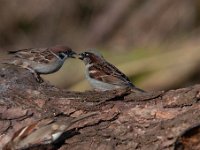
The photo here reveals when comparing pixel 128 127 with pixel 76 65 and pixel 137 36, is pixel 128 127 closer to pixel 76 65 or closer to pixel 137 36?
pixel 76 65

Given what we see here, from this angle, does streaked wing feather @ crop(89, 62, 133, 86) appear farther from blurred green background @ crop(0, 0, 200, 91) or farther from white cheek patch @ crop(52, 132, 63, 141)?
white cheek patch @ crop(52, 132, 63, 141)

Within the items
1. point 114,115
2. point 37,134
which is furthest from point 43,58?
point 37,134

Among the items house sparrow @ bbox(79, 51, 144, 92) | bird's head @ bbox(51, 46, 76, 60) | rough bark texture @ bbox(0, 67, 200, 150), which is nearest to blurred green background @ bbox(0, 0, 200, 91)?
bird's head @ bbox(51, 46, 76, 60)

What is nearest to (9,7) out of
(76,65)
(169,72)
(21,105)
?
(76,65)

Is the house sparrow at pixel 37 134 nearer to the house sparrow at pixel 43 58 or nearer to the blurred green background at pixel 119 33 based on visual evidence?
the house sparrow at pixel 43 58

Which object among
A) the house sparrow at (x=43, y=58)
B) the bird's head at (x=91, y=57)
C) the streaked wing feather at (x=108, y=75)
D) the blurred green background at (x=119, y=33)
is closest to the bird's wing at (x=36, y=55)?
the house sparrow at (x=43, y=58)

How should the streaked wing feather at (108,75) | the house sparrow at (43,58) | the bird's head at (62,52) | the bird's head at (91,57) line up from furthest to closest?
the bird's head at (62,52) → the bird's head at (91,57) → the house sparrow at (43,58) → the streaked wing feather at (108,75)
